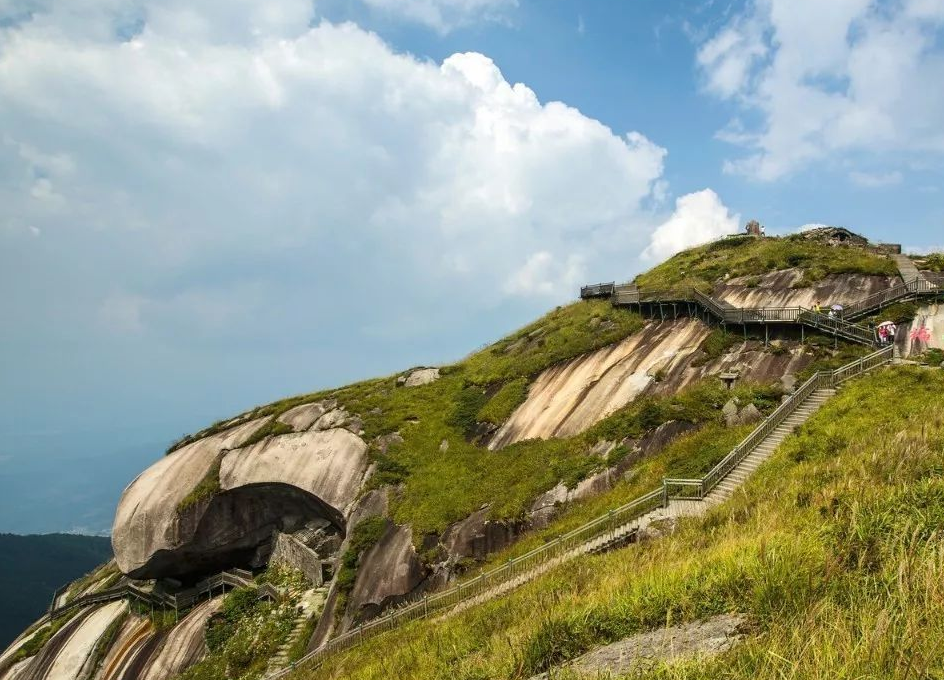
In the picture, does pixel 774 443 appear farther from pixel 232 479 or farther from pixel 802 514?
pixel 232 479

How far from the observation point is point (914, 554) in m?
8.28

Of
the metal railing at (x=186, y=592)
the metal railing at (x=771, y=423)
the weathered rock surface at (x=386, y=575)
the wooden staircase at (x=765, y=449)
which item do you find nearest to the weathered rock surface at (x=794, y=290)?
the metal railing at (x=771, y=423)

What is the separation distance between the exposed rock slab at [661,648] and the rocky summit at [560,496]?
69 millimetres

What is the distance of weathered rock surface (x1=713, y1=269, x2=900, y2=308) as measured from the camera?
33.5 m

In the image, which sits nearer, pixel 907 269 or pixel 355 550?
pixel 355 550

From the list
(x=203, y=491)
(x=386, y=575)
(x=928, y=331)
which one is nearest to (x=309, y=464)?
(x=203, y=491)

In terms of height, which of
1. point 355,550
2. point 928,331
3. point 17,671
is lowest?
Result: point 17,671

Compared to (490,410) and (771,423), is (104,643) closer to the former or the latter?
(490,410)

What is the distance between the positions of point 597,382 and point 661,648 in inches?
1158

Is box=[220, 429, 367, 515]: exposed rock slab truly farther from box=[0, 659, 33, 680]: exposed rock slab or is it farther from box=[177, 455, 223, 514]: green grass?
box=[0, 659, 33, 680]: exposed rock slab

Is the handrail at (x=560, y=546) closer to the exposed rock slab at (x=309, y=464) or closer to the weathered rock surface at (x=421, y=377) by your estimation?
the exposed rock slab at (x=309, y=464)

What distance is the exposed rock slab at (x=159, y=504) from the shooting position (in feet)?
129

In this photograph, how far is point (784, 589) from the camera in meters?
8.12

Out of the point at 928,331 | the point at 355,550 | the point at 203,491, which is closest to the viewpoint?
the point at 928,331
